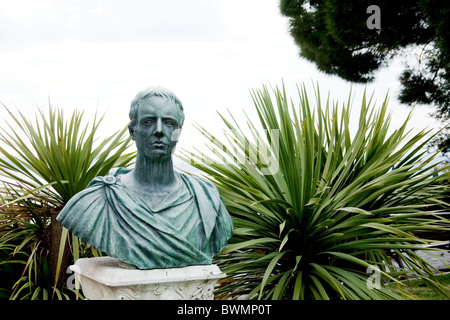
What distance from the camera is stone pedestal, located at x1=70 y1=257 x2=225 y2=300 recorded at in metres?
2.07

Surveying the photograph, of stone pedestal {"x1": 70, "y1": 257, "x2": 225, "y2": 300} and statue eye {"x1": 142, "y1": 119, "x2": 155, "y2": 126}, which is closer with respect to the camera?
stone pedestal {"x1": 70, "y1": 257, "x2": 225, "y2": 300}

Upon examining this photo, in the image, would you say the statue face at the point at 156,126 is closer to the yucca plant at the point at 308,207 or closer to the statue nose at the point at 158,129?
the statue nose at the point at 158,129

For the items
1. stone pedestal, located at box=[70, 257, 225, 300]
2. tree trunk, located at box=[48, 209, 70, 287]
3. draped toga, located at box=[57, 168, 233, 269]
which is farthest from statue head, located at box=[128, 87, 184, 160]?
tree trunk, located at box=[48, 209, 70, 287]

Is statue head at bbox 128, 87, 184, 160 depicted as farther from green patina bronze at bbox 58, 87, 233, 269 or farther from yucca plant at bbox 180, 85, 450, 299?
yucca plant at bbox 180, 85, 450, 299

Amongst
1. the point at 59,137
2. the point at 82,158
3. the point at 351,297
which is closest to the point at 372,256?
the point at 351,297

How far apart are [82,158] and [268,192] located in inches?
58.5

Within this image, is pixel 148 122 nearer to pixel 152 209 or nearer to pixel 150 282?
pixel 152 209

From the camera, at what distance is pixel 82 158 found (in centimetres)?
357

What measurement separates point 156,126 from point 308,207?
4.53 feet

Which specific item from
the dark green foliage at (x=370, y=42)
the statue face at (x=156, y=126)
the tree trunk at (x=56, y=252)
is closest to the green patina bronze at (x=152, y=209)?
the statue face at (x=156, y=126)

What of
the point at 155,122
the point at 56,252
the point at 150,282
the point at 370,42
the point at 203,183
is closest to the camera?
the point at 150,282

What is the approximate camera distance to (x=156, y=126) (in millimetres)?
2168

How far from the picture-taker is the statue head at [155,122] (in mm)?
2174

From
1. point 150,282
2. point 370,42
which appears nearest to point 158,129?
point 150,282
